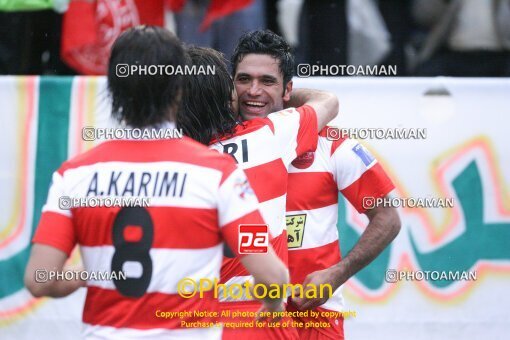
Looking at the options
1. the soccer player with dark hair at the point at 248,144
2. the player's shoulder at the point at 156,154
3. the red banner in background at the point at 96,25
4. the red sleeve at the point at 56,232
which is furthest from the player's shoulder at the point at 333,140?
the red banner in background at the point at 96,25

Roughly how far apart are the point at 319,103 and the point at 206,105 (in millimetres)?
541

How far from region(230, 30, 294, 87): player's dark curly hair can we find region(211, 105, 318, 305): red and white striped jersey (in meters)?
0.47

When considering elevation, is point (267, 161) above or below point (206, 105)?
below

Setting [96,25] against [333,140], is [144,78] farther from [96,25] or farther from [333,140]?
[96,25]

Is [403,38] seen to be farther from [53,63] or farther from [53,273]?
[53,273]

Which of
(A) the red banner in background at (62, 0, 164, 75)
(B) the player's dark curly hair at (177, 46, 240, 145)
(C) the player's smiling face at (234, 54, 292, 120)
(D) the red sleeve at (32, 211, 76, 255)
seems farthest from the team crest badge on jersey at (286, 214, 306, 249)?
(A) the red banner in background at (62, 0, 164, 75)

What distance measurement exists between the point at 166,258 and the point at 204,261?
10cm

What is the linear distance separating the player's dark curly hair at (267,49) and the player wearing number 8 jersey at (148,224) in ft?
4.25

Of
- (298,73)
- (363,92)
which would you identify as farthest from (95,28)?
(363,92)

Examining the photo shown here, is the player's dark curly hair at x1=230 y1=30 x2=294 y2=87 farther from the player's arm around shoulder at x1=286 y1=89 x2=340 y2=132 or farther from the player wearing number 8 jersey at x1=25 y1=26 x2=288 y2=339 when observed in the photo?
the player wearing number 8 jersey at x1=25 y1=26 x2=288 y2=339

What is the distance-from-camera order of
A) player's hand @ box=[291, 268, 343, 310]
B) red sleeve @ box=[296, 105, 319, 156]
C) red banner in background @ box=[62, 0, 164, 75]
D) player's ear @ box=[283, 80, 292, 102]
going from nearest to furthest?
red sleeve @ box=[296, 105, 319, 156], player's hand @ box=[291, 268, 343, 310], player's ear @ box=[283, 80, 292, 102], red banner in background @ box=[62, 0, 164, 75]

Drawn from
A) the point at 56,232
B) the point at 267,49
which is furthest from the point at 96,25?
the point at 56,232

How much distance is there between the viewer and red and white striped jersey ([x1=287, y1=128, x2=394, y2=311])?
3791 millimetres

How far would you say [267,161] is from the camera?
3.38 m
